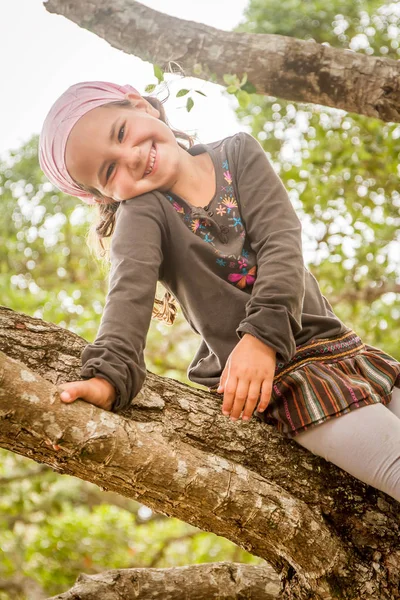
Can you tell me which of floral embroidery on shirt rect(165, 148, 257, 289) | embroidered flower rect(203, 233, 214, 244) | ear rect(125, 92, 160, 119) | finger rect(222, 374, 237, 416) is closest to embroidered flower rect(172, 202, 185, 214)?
floral embroidery on shirt rect(165, 148, 257, 289)

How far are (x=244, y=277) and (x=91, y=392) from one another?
0.66 metres

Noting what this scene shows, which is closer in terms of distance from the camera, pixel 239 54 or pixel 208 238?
pixel 208 238

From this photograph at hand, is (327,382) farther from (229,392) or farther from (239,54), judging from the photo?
(239,54)

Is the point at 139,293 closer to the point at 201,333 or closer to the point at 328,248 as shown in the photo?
the point at 201,333

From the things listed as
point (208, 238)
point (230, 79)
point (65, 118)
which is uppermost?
point (230, 79)

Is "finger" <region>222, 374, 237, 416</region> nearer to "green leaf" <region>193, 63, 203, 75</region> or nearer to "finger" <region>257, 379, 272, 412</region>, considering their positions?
"finger" <region>257, 379, 272, 412</region>

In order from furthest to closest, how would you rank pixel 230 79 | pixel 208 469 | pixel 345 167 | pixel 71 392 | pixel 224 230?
pixel 345 167
pixel 230 79
pixel 224 230
pixel 208 469
pixel 71 392

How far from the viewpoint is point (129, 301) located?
1607mm

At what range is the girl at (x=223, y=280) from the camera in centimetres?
155

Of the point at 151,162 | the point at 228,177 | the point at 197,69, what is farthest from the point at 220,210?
the point at 197,69

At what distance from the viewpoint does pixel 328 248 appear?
4.62 m

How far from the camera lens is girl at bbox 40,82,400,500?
1.55 m

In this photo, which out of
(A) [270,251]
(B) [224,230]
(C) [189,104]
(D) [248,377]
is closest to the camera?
(D) [248,377]

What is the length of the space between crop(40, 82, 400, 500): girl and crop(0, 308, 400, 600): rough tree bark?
111 mm
